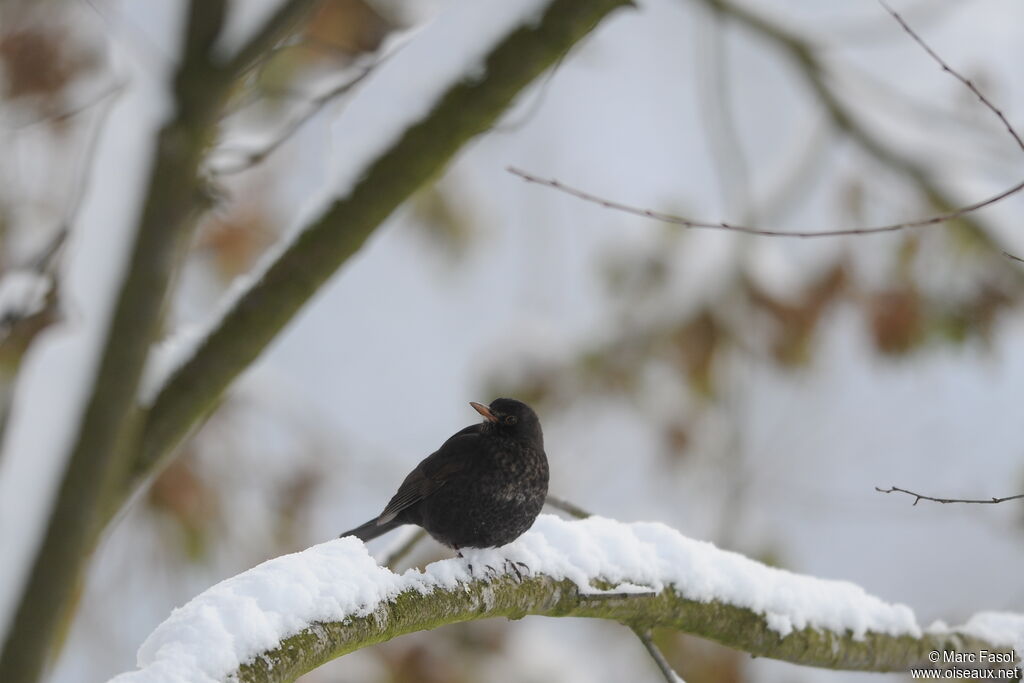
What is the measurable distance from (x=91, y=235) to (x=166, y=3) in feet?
2.13

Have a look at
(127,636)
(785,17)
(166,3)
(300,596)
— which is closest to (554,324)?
(785,17)

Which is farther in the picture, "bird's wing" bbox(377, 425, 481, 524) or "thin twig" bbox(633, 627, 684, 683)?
"bird's wing" bbox(377, 425, 481, 524)

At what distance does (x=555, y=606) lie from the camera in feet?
6.70

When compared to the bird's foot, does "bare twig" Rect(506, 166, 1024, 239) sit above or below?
above

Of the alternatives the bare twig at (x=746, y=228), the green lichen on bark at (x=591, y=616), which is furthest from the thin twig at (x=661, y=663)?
the bare twig at (x=746, y=228)

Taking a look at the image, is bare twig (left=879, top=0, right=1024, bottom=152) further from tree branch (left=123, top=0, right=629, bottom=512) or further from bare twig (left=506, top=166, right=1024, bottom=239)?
tree branch (left=123, top=0, right=629, bottom=512)

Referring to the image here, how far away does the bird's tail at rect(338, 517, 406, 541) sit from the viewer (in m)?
2.37

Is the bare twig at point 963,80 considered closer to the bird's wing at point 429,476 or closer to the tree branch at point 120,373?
the bird's wing at point 429,476

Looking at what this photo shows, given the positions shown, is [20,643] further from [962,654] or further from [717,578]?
[962,654]

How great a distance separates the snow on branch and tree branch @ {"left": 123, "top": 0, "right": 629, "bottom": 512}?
95cm

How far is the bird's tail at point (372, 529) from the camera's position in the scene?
2371 millimetres

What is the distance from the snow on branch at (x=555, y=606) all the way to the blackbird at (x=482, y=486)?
0.06 meters

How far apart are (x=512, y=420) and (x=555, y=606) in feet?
1.47

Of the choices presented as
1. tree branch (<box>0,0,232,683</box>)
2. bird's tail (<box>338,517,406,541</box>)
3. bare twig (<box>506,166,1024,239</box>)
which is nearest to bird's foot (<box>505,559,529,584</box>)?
bird's tail (<box>338,517,406,541</box>)
